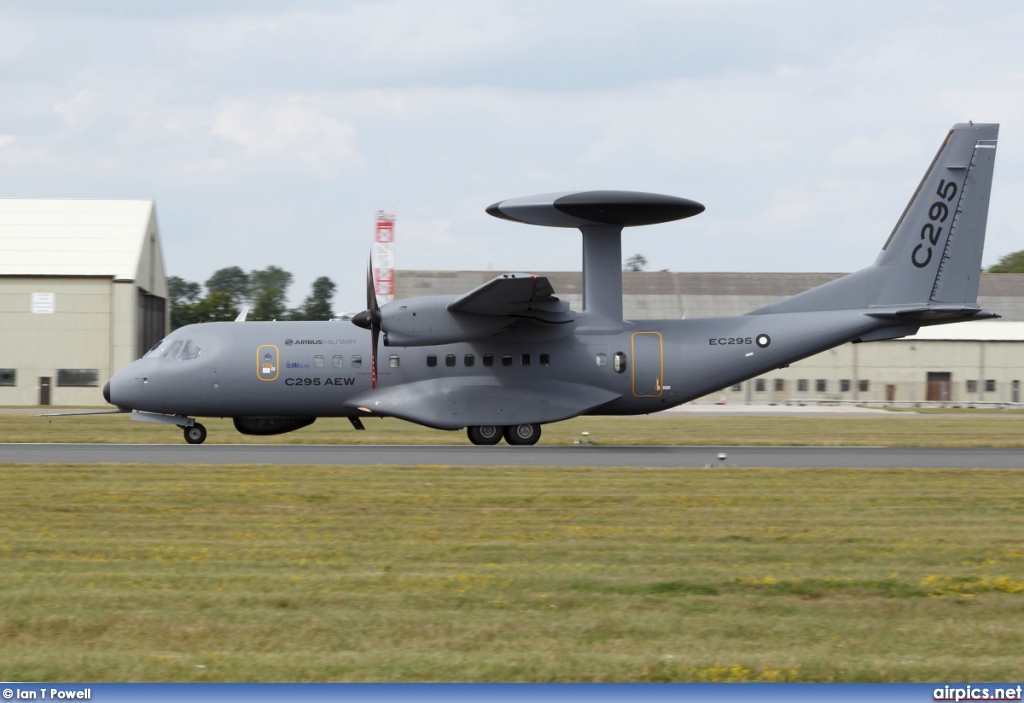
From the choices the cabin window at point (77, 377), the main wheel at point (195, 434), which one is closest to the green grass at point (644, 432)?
the main wheel at point (195, 434)

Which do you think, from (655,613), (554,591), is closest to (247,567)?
(554,591)

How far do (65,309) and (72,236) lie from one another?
15.2 feet

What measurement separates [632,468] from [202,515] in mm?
8507

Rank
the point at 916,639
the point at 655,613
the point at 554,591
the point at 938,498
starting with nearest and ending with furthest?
1. the point at 916,639
2. the point at 655,613
3. the point at 554,591
4. the point at 938,498

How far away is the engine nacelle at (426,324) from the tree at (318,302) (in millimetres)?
51722

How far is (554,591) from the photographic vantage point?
8891 mm

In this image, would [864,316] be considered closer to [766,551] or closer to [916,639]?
[766,551]

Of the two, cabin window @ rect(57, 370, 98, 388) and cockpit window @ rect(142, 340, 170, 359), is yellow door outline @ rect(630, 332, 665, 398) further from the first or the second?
cabin window @ rect(57, 370, 98, 388)

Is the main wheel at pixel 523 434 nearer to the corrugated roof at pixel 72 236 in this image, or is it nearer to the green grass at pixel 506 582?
the green grass at pixel 506 582

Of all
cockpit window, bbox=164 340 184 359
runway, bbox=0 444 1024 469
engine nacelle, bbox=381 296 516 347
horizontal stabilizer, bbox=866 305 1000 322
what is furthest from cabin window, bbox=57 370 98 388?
horizontal stabilizer, bbox=866 305 1000 322

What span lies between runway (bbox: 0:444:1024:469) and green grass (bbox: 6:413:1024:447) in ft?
8.40

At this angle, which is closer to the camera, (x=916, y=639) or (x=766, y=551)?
(x=916, y=639)

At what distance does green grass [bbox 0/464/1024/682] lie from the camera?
22.4 feet

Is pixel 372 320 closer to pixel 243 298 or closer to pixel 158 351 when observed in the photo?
pixel 158 351
